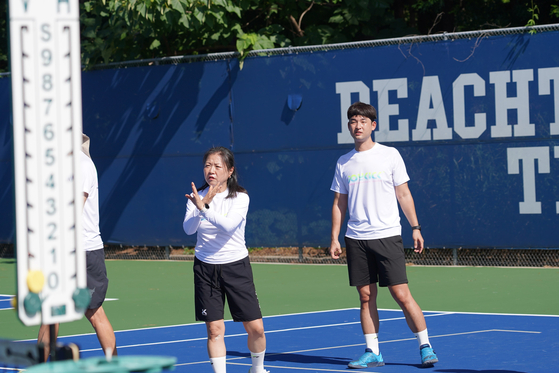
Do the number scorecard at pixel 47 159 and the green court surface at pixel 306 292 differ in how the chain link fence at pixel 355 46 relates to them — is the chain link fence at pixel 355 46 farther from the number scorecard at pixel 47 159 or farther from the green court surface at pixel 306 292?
the number scorecard at pixel 47 159

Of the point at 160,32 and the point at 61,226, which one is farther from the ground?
the point at 160,32

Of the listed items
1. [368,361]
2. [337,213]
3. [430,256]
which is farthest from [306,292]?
[368,361]

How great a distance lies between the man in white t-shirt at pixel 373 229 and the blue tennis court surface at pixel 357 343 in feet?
1.16

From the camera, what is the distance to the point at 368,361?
18.8 feet

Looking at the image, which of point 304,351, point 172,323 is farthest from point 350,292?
point 304,351

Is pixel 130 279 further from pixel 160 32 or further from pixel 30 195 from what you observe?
pixel 30 195

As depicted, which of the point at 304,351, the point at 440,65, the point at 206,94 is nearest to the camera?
the point at 304,351

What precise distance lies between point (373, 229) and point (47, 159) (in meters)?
4.23

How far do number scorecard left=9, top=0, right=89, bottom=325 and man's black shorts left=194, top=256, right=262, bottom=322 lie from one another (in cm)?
305

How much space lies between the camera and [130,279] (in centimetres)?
1192

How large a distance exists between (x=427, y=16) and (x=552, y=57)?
14.5 ft

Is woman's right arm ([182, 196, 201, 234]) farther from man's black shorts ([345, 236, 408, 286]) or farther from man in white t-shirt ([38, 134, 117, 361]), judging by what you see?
man's black shorts ([345, 236, 408, 286])

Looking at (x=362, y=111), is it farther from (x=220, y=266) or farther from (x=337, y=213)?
(x=220, y=266)

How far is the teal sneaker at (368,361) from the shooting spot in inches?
226
